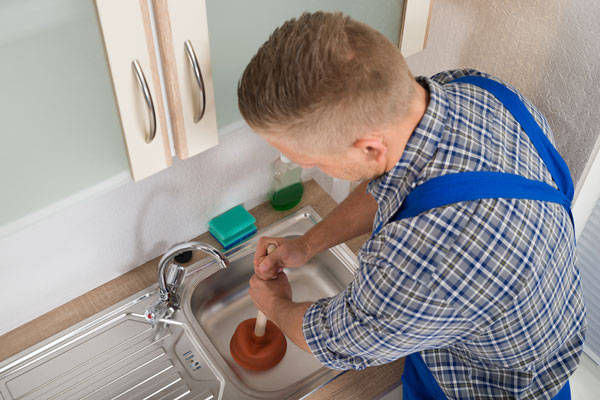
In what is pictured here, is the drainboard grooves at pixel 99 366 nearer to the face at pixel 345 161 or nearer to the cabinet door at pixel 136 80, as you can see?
the cabinet door at pixel 136 80

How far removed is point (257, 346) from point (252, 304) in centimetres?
21

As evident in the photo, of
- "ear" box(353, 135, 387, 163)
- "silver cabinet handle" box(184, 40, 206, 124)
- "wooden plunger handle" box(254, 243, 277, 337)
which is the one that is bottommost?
"wooden plunger handle" box(254, 243, 277, 337)

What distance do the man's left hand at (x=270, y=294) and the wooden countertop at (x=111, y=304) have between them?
26cm

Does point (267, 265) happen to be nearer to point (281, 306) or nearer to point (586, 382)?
point (281, 306)

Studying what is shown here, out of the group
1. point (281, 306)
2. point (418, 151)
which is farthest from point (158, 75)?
point (281, 306)

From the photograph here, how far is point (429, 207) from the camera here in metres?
0.95

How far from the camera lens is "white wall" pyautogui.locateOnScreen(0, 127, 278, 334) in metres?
1.39

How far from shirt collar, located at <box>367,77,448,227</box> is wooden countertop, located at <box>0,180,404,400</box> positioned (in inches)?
20.6

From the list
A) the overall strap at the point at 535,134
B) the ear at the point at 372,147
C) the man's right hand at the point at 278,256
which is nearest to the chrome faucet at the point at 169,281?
the man's right hand at the point at 278,256

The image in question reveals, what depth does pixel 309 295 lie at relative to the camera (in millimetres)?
1701

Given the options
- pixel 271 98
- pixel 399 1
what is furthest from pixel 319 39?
pixel 399 1

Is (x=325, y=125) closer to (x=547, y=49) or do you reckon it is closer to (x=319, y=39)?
(x=319, y=39)

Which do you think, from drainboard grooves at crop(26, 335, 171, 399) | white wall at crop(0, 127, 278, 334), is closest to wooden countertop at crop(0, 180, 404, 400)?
white wall at crop(0, 127, 278, 334)

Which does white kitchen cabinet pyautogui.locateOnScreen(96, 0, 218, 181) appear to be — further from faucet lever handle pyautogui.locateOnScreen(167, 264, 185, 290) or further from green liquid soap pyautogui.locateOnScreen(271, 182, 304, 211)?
green liquid soap pyautogui.locateOnScreen(271, 182, 304, 211)
